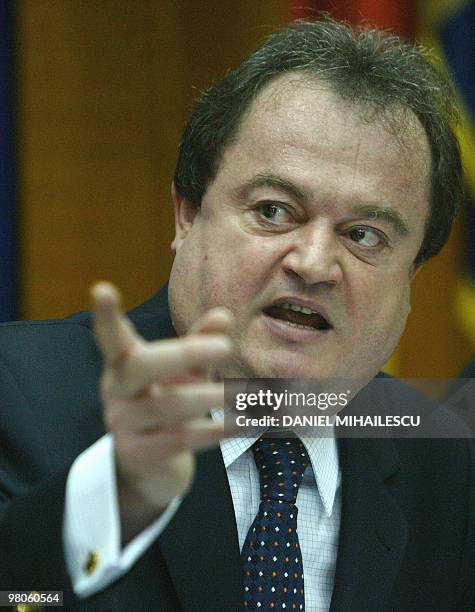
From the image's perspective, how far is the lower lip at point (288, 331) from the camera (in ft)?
5.05

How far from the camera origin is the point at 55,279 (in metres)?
2.75

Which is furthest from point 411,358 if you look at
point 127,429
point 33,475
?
point 127,429

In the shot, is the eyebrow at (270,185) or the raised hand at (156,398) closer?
the raised hand at (156,398)

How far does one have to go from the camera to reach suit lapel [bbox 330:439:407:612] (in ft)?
5.21

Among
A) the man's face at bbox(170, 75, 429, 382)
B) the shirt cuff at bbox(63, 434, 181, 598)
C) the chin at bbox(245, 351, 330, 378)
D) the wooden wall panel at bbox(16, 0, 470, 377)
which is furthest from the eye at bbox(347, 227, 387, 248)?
the wooden wall panel at bbox(16, 0, 470, 377)

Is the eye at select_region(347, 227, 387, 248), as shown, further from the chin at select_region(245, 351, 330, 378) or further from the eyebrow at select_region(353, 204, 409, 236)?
the chin at select_region(245, 351, 330, 378)

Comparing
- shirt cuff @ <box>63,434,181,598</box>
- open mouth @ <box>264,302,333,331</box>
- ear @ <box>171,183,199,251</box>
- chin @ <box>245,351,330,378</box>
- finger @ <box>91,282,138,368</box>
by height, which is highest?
ear @ <box>171,183,199,251</box>

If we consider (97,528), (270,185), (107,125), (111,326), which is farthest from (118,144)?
(111,326)

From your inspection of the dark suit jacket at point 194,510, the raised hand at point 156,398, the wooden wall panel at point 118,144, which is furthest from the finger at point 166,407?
the wooden wall panel at point 118,144

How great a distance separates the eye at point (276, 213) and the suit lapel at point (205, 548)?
0.41 meters

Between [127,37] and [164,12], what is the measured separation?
5.1 inches

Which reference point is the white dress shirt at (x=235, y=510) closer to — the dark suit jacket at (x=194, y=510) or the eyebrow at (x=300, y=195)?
the dark suit jacket at (x=194, y=510)

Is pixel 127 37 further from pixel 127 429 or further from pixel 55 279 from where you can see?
pixel 127 429

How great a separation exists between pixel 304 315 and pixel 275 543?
1.15 feet
